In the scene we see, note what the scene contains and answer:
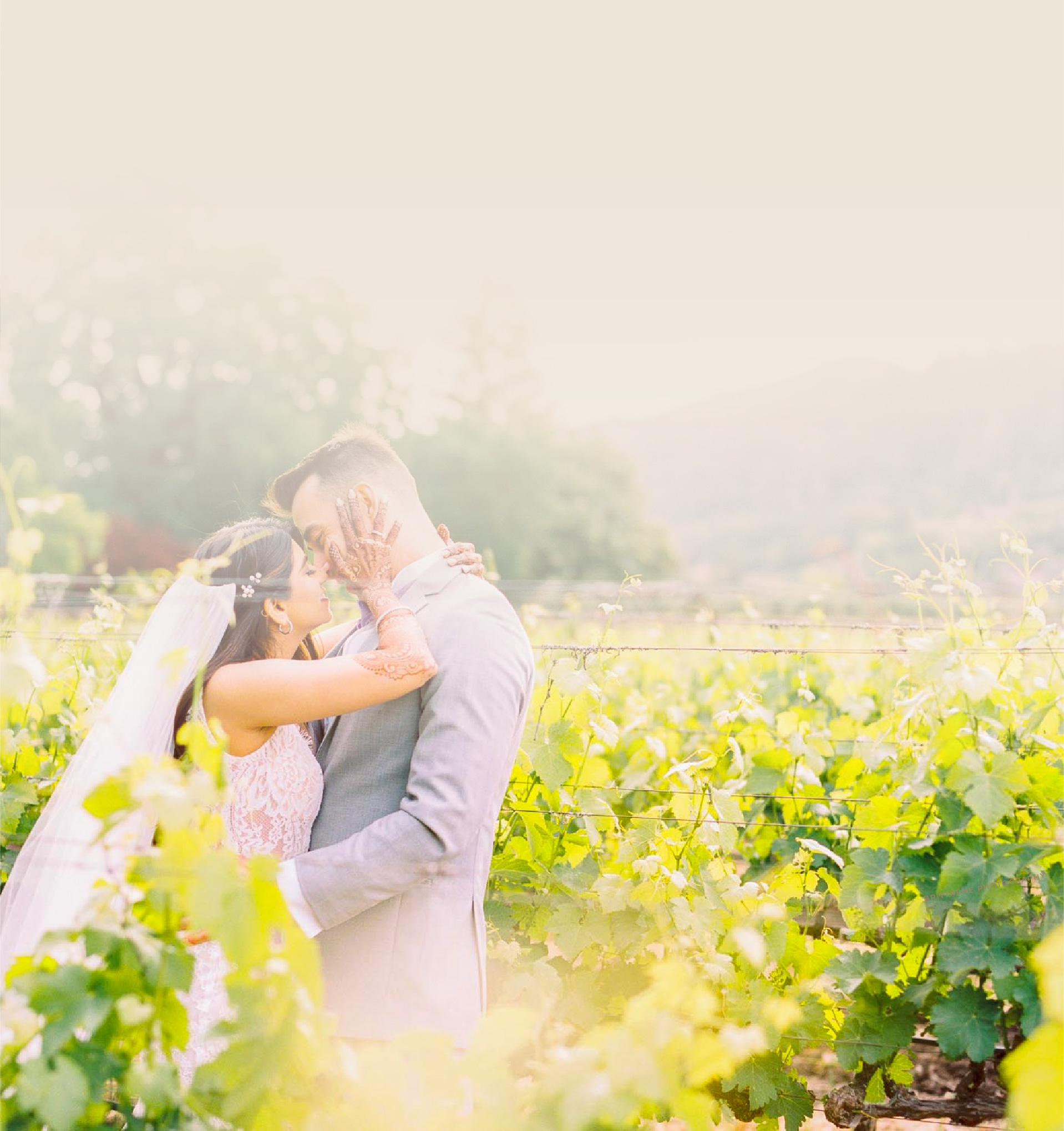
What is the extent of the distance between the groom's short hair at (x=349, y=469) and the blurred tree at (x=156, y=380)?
3480 cm

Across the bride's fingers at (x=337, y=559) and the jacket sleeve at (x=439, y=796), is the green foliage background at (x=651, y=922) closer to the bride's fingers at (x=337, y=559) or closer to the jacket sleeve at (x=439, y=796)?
the jacket sleeve at (x=439, y=796)

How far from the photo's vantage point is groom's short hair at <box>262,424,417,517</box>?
248cm

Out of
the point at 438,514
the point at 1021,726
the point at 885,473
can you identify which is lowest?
the point at 885,473

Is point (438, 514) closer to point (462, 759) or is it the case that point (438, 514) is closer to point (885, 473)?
point (462, 759)

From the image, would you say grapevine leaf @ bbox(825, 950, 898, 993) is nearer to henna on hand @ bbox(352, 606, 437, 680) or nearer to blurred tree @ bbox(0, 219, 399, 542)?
henna on hand @ bbox(352, 606, 437, 680)

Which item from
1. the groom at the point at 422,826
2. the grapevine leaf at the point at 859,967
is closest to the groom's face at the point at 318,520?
the groom at the point at 422,826

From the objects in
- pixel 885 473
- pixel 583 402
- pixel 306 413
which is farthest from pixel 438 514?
pixel 885 473

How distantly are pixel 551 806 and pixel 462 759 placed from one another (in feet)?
3.95

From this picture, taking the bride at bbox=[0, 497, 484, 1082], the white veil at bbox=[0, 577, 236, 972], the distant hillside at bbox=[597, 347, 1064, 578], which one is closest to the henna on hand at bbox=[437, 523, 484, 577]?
the bride at bbox=[0, 497, 484, 1082]

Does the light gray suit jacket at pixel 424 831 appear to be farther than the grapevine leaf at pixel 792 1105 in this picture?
No

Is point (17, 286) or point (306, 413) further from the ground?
point (17, 286)

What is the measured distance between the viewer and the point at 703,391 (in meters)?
124

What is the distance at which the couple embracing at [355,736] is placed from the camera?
2.05m

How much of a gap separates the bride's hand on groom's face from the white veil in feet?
0.90
